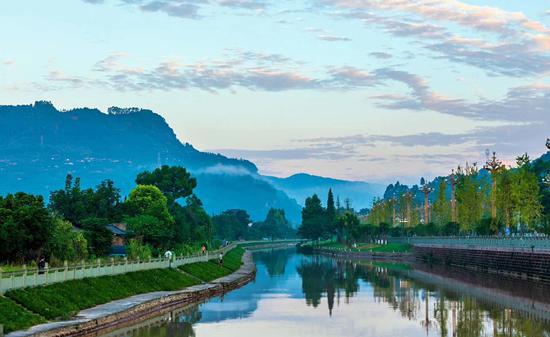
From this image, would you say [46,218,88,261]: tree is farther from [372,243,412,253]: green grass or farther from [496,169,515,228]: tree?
[372,243,412,253]: green grass

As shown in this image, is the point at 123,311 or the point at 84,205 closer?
the point at 123,311

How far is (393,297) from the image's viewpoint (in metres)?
75.8

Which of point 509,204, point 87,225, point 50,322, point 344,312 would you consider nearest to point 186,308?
point 344,312

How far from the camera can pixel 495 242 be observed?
10750cm

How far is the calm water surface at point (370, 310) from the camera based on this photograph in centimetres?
5016

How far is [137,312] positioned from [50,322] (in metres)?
10.5

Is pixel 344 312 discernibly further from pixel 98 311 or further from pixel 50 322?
pixel 50 322

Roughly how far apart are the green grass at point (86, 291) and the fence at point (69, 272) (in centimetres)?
39

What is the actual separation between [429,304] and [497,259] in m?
40.2

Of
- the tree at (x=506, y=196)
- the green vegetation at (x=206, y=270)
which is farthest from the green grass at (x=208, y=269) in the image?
the tree at (x=506, y=196)

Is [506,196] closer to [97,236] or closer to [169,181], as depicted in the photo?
[97,236]

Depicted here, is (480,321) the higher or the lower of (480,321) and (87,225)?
the lower

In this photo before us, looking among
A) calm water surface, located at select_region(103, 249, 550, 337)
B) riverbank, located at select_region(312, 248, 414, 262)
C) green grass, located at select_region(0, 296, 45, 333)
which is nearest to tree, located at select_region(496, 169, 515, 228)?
Answer: calm water surface, located at select_region(103, 249, 550, 337)

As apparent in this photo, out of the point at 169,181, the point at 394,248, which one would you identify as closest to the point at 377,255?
the point at 394,248
